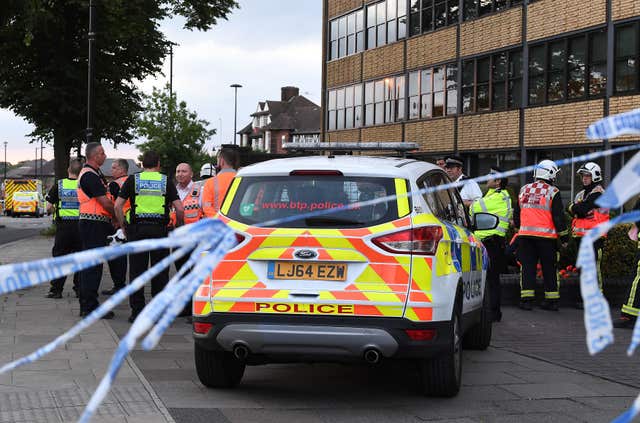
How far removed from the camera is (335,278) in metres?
5.89

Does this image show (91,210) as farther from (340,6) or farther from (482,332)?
(340,6)

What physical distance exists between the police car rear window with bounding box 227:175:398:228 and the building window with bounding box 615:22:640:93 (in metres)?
18.0

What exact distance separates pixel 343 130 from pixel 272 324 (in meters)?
35.2

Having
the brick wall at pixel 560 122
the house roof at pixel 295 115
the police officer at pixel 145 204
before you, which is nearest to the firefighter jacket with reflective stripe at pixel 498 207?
the police officer at pixel 145 204

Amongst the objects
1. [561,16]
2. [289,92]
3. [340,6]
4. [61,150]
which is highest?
[289,92]

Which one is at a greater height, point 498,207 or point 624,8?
point 624,8

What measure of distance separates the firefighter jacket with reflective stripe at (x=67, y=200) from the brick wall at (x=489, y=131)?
716 inches

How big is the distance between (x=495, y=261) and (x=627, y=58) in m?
13.9

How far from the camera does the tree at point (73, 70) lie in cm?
2814

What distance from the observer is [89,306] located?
9.99m

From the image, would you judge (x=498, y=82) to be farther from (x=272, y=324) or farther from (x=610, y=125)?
(x=610, y=125)

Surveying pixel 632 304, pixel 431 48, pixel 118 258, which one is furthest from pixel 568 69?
pixel 118 258

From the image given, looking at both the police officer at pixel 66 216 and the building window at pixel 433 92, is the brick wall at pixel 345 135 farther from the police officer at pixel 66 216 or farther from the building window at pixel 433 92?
the police officer at pixel 66 216

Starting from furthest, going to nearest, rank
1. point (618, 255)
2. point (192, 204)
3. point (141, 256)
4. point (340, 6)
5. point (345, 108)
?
point (340, 6), point (345, 108), point (618, 255), point (192, 204), point (141, 256)
